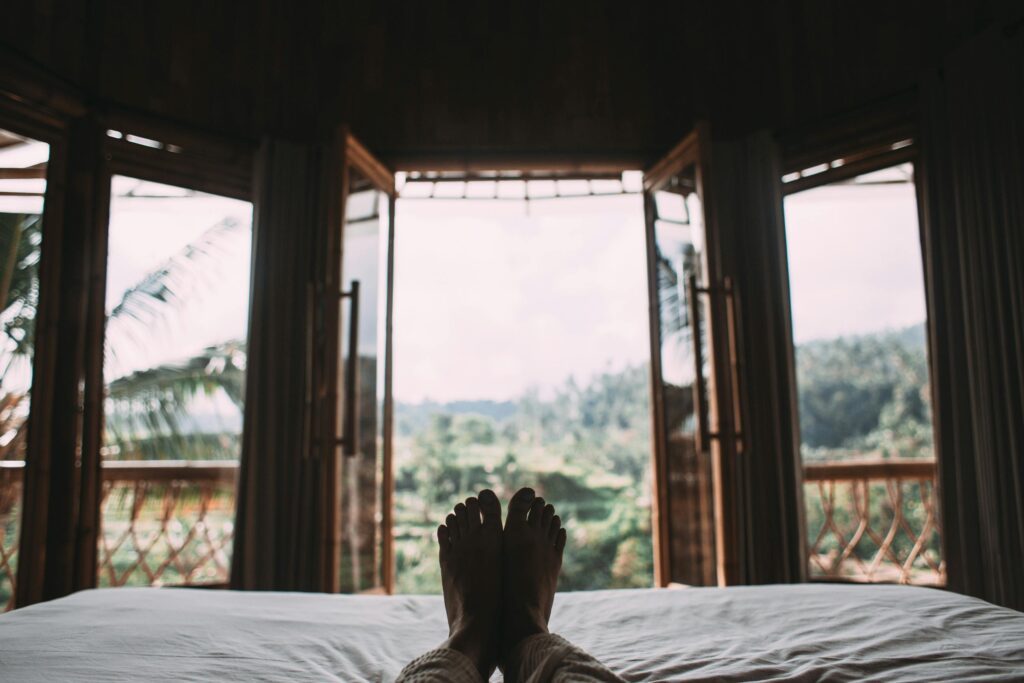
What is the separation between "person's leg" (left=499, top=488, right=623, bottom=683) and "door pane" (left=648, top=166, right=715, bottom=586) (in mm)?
1637

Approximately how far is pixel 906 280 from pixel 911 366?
1.80 ft

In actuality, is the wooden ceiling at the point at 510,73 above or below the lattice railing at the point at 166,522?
above

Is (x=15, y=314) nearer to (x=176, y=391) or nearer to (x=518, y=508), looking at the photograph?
(x=176, y=391)

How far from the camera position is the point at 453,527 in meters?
1.51

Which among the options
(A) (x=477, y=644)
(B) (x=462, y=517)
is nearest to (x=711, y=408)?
(B) (x=462, y=517)

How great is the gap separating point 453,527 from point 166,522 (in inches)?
95.9

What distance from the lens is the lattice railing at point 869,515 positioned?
3.72m

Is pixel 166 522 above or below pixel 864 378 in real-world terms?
below

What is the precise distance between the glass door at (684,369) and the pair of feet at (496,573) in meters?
1.58

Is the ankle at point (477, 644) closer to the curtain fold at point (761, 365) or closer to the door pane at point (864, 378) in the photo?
the curtain fold at point (761, 365)

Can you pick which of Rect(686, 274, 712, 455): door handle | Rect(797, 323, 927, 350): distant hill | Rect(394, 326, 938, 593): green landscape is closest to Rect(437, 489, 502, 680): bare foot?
Rect(686, 274, 712, 455): door handle

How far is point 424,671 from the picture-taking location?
889 mm

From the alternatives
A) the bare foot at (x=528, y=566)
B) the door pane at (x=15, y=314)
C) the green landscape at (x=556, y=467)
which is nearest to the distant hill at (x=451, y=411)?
the green landscape at (x=556, y=467)

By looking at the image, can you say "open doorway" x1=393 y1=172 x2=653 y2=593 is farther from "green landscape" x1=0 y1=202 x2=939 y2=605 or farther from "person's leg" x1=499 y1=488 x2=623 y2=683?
"person's leg" x1=499 y1=488 x2=623 y2=683
